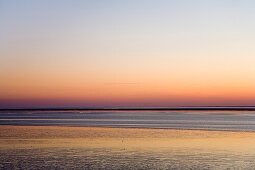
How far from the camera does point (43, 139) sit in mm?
27188

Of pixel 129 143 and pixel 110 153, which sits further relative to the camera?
pixel 129 143

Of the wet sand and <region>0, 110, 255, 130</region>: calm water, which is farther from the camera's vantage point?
<region>0, 110, 255, 130</region>: calm water

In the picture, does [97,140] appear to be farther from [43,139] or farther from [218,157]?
[218,157]

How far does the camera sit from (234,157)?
1905 centimetres

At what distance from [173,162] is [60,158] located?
17.6 feet

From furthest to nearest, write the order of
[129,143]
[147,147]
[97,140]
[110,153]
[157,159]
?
[97,140] → [129,143] → [147,147] → [110,153] → [157,159]

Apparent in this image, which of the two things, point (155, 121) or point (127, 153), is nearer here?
point (127, 153)

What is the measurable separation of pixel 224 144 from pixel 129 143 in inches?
228

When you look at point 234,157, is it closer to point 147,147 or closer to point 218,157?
point 218,157

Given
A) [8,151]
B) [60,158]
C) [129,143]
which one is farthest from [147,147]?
[8,151]

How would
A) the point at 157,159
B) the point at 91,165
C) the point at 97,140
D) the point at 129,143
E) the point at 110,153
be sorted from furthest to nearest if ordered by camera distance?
the point at 97,140
the point at 129,143
the point at 110,153
the point at 157,159
the point at 91,165

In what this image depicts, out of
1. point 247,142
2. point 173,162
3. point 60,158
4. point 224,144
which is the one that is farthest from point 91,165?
point 247,142

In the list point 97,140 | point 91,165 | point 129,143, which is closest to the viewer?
point 91,165

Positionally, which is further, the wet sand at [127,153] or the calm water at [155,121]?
the calm water at [155,121]
